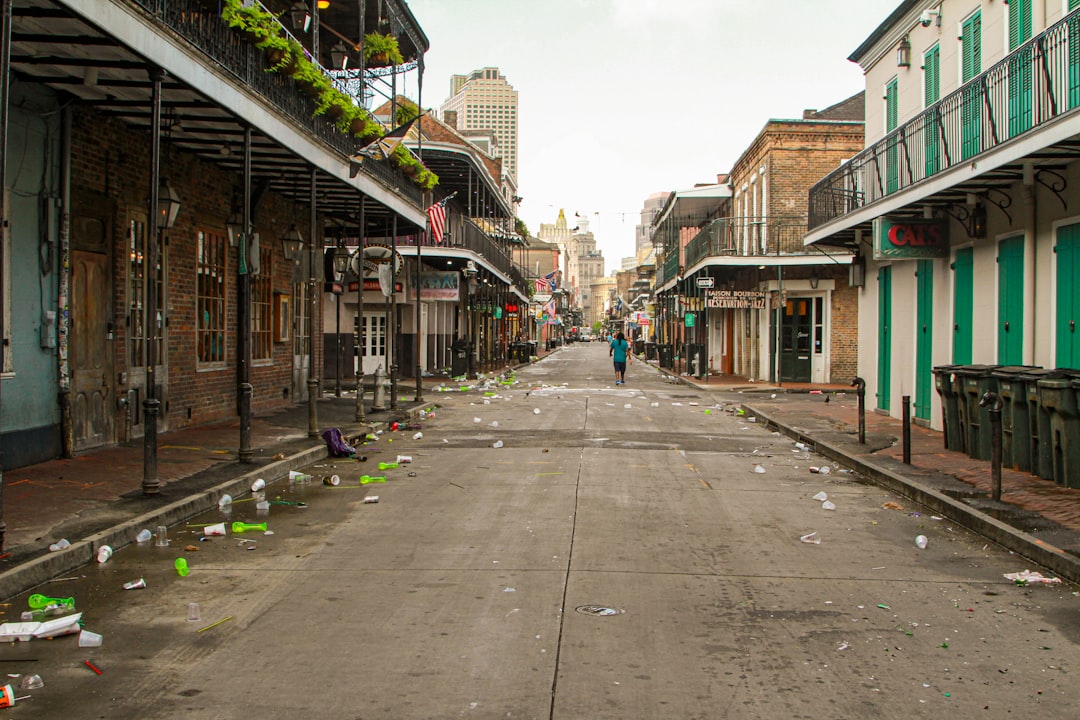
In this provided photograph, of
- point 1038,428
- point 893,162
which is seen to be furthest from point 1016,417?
point 893,162

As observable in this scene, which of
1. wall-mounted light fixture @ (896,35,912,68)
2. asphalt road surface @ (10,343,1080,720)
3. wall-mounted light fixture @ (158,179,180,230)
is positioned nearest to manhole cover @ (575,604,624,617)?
asphalt road surface @ (10,343,1080,720)

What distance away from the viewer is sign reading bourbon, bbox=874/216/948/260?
15.2 metres

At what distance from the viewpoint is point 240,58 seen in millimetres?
10539

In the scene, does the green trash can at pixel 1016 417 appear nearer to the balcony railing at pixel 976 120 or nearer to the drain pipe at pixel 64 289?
the balcony railing at pixel 976 120

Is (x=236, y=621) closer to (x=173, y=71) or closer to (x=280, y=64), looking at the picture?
(x=173, y=71)

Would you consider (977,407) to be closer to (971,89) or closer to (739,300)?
(971,89)

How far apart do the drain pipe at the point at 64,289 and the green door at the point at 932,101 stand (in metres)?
11.8

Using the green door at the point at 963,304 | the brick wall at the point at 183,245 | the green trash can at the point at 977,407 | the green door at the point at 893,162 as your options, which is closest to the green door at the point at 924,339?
the green door at the point at 963,304

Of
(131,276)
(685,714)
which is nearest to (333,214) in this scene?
(131,276)

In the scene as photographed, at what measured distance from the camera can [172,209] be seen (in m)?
11.8

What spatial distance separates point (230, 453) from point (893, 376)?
494 inches

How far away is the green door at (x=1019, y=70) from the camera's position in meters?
11.6

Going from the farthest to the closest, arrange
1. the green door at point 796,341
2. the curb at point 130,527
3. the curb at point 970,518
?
the green door at point 796,341 < the curb at point 970,518 < the curb at point 130,527

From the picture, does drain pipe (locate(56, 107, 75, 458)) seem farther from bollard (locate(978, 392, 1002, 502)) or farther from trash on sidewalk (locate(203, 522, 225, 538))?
bollard (locate(978, 392, 1002, 502))
